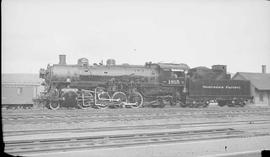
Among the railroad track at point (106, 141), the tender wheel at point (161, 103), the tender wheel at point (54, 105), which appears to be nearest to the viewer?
the railroad track at point (106, 141)

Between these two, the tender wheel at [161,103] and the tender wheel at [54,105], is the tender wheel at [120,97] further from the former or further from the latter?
the tender wheel at [54,105]

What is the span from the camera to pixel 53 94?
41.3 feet

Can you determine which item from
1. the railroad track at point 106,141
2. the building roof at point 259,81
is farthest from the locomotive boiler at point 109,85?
the railroad track at point 106,141

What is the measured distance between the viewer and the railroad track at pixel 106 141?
5.13m

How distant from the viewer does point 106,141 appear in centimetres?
614

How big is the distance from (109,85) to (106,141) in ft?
25.3

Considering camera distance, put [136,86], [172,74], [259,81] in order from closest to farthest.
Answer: [136,86] → [172,74] → [259,81]

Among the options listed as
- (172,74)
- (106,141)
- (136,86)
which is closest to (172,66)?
(172,74)

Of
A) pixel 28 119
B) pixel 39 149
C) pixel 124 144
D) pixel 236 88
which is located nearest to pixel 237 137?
pixel 124 144

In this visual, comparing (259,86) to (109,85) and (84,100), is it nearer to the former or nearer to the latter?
(109,85)

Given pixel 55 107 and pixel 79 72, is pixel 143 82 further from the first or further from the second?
pixel 55 107

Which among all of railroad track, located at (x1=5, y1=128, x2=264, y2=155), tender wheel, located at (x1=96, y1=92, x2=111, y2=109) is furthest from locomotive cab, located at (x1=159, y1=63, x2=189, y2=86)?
railroad track, located at (x1=5, y1=128, x2=264, y2=155)

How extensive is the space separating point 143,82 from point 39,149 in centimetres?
968

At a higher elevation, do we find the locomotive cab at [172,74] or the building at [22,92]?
the locomotive cab at [172,74]
